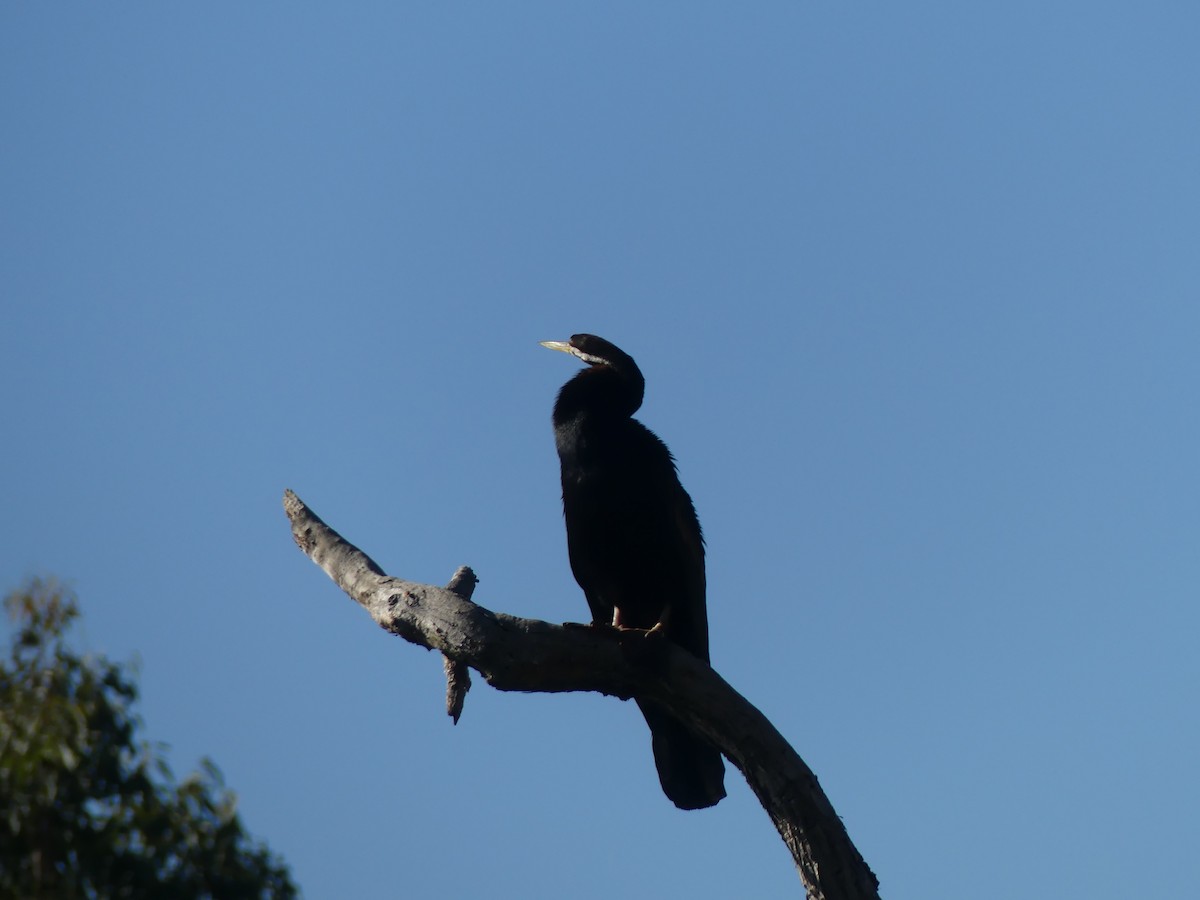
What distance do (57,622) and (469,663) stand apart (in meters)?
2.22

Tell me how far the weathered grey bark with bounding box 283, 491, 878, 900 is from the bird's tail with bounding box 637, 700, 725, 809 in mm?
537

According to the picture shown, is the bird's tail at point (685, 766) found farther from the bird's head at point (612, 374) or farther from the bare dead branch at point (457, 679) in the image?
the bird's head at point (612, 374)

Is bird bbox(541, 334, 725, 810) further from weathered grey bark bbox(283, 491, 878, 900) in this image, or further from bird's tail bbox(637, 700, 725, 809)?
weathered grey bark bbox(283, 491, 878, 900)

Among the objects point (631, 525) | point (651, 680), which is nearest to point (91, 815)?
point (651, 680)

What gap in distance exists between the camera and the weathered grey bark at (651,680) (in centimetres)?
446

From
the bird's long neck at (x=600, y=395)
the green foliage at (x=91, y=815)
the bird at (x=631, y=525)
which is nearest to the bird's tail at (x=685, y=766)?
the bird at (x=631, y=525)

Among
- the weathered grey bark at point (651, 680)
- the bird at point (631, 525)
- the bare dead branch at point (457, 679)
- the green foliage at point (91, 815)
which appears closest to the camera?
the green foliage at point (91, 815)

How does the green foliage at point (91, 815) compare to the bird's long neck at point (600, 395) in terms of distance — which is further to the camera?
the bird's long neck at point (600, 395)

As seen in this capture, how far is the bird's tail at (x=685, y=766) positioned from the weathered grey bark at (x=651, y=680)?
0.54 m

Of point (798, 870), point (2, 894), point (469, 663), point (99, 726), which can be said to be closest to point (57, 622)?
point (99, 726)

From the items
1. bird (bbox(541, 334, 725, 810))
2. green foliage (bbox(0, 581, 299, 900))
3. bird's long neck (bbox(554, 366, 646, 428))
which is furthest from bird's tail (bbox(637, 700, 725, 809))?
green foliage (bbox(0, 581, 299, 900))

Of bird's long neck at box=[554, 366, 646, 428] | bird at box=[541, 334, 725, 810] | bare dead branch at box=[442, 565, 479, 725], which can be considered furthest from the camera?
bird's long neck at box=[554, 366, 646, 428]

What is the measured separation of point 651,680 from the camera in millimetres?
4801

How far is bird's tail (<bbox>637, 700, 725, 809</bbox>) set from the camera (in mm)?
5367
